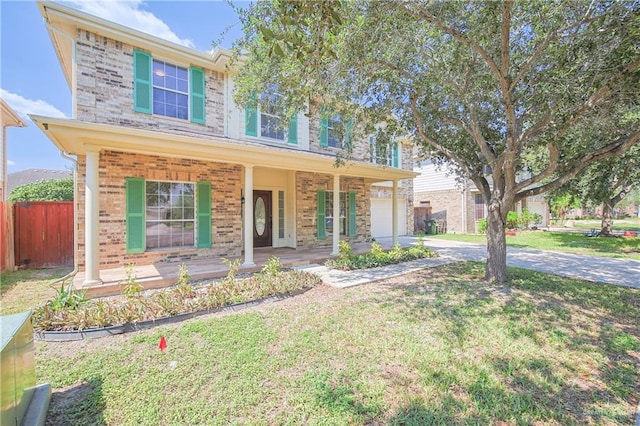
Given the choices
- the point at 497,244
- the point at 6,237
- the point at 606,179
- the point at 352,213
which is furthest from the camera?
the point at 606,179

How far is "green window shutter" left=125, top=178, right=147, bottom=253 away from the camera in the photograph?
702 centimetres

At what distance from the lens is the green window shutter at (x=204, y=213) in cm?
811

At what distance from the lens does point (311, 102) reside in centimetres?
624

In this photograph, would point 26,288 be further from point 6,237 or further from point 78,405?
point 78,405

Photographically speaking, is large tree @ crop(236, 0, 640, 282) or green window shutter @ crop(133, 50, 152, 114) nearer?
large tree @ crop(236, 0, 640, 282)

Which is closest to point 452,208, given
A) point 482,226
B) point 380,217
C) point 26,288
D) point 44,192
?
point 482,226

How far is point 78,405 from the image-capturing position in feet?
8.55

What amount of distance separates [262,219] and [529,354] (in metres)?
8.38

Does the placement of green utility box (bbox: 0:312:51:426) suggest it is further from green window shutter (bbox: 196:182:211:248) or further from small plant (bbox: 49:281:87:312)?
green window shutter (bbox: 196:182:211:248)

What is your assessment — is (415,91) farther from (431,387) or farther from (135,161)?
(135,161)

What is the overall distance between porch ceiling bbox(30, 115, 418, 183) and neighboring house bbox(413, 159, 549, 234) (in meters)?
11.8

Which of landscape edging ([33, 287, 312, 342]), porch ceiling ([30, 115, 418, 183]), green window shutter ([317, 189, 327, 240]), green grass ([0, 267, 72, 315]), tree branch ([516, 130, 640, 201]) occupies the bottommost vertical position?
landscape edging ([33, 287, 312, 342])

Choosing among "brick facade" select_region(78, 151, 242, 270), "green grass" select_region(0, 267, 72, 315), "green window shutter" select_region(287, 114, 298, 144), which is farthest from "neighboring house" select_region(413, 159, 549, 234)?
"green grass" select_region(0, 267, 72, 315)

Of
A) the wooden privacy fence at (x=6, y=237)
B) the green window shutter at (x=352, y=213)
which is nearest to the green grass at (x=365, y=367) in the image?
the wooden privacy fence at (x=6, y=237)
